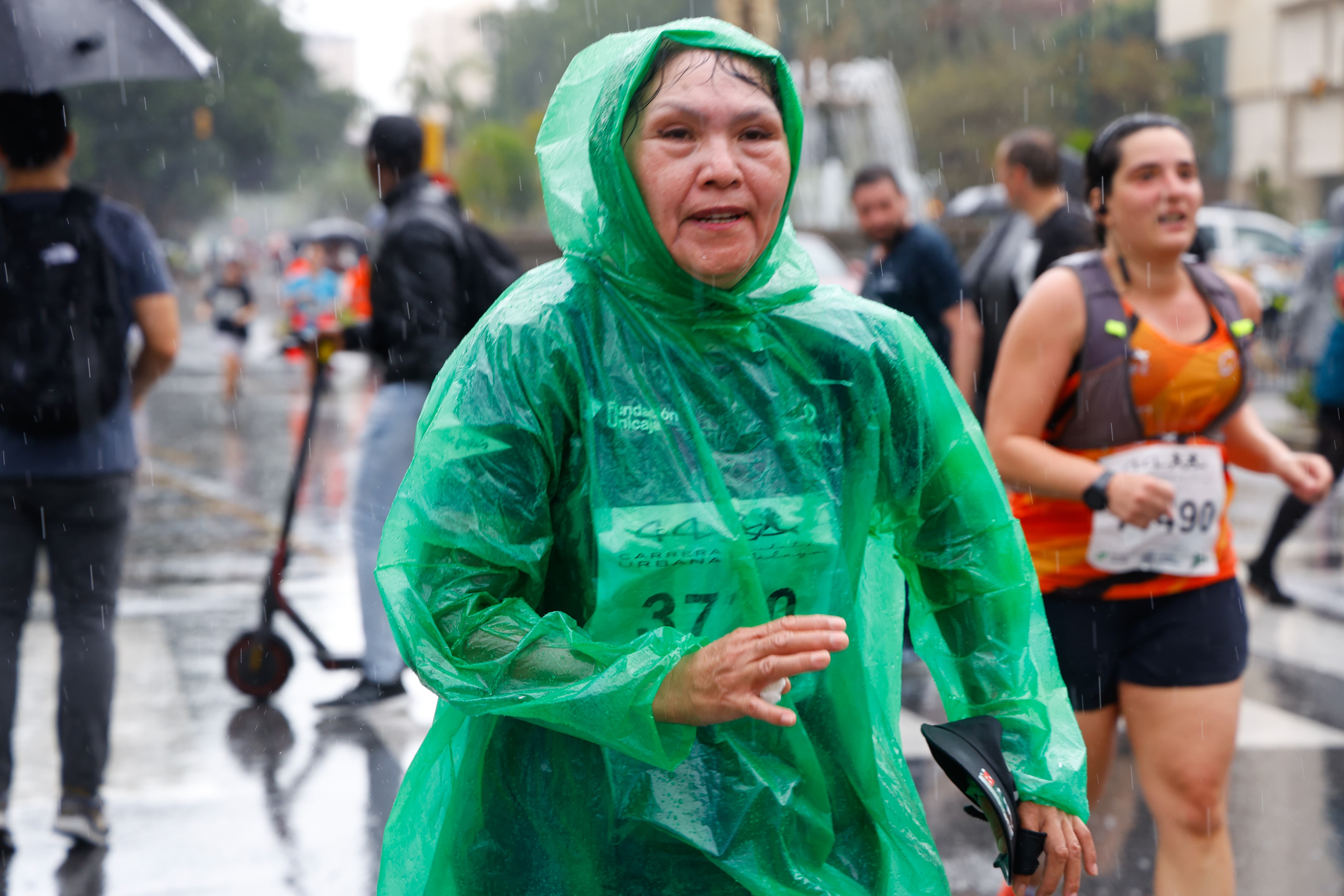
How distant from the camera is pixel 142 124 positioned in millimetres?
48094

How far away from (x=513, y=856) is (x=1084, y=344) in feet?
6.10

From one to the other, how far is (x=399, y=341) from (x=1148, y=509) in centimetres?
309

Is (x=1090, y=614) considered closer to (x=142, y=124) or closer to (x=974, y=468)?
(x=974, y=468)

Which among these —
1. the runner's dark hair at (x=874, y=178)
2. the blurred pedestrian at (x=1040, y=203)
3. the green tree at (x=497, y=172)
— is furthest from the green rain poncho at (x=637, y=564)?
the green tree at (x=497, y=172)

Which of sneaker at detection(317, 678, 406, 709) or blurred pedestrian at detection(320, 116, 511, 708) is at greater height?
blurred pedestrian at detection(320, 116, 511, 708)

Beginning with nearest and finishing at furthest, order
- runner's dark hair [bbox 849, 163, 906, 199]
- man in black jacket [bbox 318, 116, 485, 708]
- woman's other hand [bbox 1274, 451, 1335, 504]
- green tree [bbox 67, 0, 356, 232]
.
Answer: woman's other hand [bbox 1274, 451, 1335, 504], man in black jacket [bbox 318, 116, 485, 708], runner's dark hair [bbox 849, 163, 906, 199], green tree [bbox 67, 0, 356, 232]

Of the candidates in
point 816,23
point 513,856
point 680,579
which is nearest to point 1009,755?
point 680,579

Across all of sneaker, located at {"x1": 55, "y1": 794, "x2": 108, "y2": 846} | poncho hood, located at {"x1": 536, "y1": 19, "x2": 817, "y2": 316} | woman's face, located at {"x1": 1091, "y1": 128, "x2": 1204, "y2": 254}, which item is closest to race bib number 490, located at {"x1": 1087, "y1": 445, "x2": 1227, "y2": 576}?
woman's face, located at {"x1": 1091, "y1": 128, "x2": 1204, "y2": 254}

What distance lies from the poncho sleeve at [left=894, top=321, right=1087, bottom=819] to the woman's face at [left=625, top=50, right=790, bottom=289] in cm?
33

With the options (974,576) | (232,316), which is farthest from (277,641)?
(232,316)

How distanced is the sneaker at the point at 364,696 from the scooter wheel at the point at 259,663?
271mm

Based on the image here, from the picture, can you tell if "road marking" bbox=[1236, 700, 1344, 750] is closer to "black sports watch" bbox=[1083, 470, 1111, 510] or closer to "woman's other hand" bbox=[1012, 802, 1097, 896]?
"black sports watch" bbox=[1083, 470, 1111, 510]

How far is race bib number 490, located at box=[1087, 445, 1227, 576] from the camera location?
322 cm

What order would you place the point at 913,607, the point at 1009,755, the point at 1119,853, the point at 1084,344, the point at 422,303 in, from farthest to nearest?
the point at 422,303, the point at 1119,853, the point at 1084,344, the point at 913,607, the point at 1009,755
